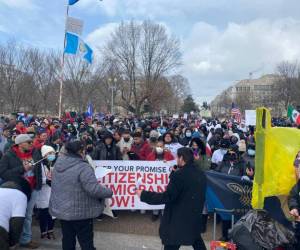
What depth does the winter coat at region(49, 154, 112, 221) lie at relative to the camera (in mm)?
4652

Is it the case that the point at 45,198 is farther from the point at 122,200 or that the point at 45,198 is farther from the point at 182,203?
the point at 182,203

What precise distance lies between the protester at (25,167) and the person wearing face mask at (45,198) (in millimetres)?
185

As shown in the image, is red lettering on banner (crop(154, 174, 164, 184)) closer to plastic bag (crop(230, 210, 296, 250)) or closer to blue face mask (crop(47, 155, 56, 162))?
blue face mask (crop(47, 155, 56, 162))

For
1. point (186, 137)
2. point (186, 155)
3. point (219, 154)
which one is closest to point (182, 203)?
point (186, 155)

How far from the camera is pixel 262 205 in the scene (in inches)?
193

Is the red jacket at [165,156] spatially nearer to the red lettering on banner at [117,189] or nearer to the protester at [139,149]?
the protester at [139,149]

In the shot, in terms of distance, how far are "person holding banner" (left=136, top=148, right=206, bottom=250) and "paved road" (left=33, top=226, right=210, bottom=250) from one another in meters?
1.81

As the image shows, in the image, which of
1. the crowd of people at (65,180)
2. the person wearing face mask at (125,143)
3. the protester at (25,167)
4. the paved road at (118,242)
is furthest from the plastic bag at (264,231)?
the person wearing face mask at (125,143)

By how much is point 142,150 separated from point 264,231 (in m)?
4.60

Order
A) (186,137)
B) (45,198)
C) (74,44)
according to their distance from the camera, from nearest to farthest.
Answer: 1. (45,198)
2. (186,137)
3. (74,44)

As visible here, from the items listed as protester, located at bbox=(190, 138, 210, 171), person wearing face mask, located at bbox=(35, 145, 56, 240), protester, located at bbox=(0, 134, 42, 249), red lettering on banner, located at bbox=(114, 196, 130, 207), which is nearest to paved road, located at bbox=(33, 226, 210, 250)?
person wearing face mask, located at bbox=(35, 145, 56, 240)

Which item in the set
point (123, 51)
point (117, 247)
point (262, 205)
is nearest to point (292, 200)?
point (262, 205)

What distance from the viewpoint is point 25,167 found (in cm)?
588

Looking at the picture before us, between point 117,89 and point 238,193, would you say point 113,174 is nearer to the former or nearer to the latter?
point 238,193
